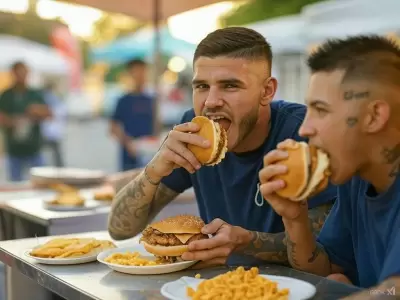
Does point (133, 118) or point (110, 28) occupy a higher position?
point (110, 28)

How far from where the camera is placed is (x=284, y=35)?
1074cm

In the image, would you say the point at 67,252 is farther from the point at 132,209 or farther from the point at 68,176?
the point at 68,176

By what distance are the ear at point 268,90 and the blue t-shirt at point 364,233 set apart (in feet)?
2.30

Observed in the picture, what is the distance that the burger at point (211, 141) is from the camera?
2682mm

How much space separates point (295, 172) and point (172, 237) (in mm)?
623

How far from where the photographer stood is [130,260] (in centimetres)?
250

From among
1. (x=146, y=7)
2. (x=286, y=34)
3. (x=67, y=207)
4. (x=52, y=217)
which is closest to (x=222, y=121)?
(x=52, y=217)

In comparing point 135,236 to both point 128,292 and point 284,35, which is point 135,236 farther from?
point 284,35

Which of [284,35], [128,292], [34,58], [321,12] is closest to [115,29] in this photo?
[34,58]

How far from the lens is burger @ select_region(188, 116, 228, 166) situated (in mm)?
2682

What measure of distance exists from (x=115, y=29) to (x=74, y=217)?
28.0 meters

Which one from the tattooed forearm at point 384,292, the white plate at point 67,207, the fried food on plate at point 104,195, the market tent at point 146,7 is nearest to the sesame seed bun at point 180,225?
the tattooed forearm at point 384,292

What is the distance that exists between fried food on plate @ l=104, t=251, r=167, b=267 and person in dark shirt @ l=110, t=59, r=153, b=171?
6398 mm

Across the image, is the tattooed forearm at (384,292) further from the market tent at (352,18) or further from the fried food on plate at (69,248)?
the market tent at (352,18)
